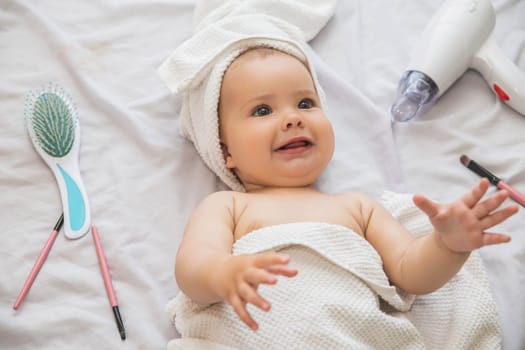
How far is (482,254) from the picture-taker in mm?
985

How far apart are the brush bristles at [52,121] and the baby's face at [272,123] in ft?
0.99

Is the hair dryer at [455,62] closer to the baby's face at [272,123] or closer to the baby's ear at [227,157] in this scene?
the baby's face at [272,123]

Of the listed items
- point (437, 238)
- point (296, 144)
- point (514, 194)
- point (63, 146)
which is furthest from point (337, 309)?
point (63, 146)

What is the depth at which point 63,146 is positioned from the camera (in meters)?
1.03

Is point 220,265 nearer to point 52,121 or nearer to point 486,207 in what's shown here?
point 486,207

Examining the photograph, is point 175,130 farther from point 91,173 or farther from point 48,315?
point 48,315

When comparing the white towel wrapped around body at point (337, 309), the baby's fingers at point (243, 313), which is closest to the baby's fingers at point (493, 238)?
the white towel wrapped around body at point (337, 309)

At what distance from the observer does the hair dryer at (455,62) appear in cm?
112

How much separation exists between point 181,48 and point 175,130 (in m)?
0.17

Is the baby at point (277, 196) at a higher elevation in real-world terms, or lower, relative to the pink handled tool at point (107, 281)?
higher

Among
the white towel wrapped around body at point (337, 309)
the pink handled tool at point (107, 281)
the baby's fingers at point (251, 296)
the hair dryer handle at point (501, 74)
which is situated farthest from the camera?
the hair dryer handle at point (501, 74)

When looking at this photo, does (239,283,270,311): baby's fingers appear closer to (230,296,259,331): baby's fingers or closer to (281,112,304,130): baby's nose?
(230,296,259,331): baby's fingers

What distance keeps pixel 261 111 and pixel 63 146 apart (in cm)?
38

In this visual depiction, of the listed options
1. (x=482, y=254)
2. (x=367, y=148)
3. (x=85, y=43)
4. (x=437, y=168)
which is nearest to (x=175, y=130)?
(x=85, y=43)
